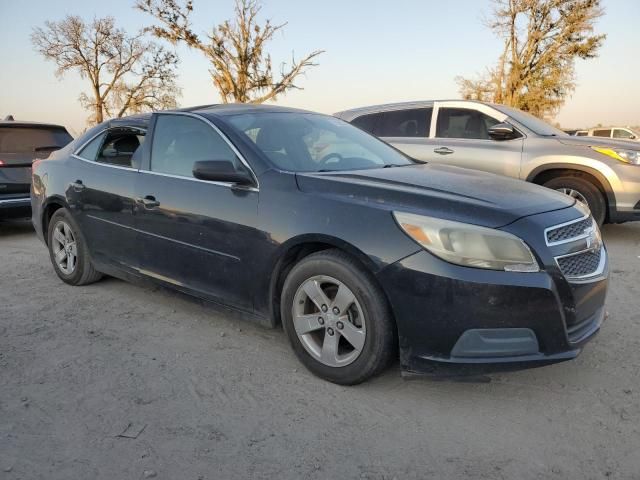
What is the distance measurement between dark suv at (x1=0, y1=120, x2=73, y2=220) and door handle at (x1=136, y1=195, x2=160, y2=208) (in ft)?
14.1

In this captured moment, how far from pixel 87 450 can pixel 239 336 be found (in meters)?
1.45

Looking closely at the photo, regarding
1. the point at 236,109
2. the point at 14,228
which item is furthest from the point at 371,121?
the point at 14,228

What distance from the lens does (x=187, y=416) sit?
2.73m

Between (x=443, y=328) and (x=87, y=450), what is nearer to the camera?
(x=87, y=450)

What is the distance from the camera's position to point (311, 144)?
3.83 meters

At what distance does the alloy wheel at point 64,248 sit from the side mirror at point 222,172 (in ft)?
6.68

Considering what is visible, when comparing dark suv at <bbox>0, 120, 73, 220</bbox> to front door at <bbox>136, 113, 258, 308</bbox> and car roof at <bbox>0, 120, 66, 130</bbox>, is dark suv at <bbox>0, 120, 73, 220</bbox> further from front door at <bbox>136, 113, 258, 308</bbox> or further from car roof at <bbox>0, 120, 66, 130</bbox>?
front door at <bbox>136, 113, 258, 308</bbox>

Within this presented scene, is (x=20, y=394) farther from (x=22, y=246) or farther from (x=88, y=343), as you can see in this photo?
(x=22, y=246)

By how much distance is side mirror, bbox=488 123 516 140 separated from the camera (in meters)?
6.84

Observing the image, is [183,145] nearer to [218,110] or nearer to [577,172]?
[218,110]

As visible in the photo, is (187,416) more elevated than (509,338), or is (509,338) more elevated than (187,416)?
(509,338)

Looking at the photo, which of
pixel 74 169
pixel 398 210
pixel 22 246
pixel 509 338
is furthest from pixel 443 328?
pixel 22 246

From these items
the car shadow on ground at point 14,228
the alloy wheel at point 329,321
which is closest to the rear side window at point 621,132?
the car shadow on ground at point 14,228

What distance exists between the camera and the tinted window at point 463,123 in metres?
7.30
